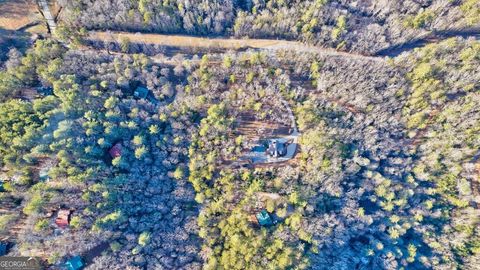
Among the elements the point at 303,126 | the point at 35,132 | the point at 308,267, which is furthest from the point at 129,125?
the point at 308,267

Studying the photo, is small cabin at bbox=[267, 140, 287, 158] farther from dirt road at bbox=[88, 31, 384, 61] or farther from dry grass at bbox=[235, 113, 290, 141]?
dirt road at bbox=[88, 31, 384, 61]

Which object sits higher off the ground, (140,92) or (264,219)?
(140,92)

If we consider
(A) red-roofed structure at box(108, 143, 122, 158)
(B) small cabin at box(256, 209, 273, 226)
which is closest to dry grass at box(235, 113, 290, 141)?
(B) small cabin at box(256, 209, 273, 226)

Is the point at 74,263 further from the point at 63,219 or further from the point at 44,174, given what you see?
the point at 44,174

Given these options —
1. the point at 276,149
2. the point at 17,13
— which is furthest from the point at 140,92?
the point at 17,13

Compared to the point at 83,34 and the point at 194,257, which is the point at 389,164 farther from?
the point at 83,34
